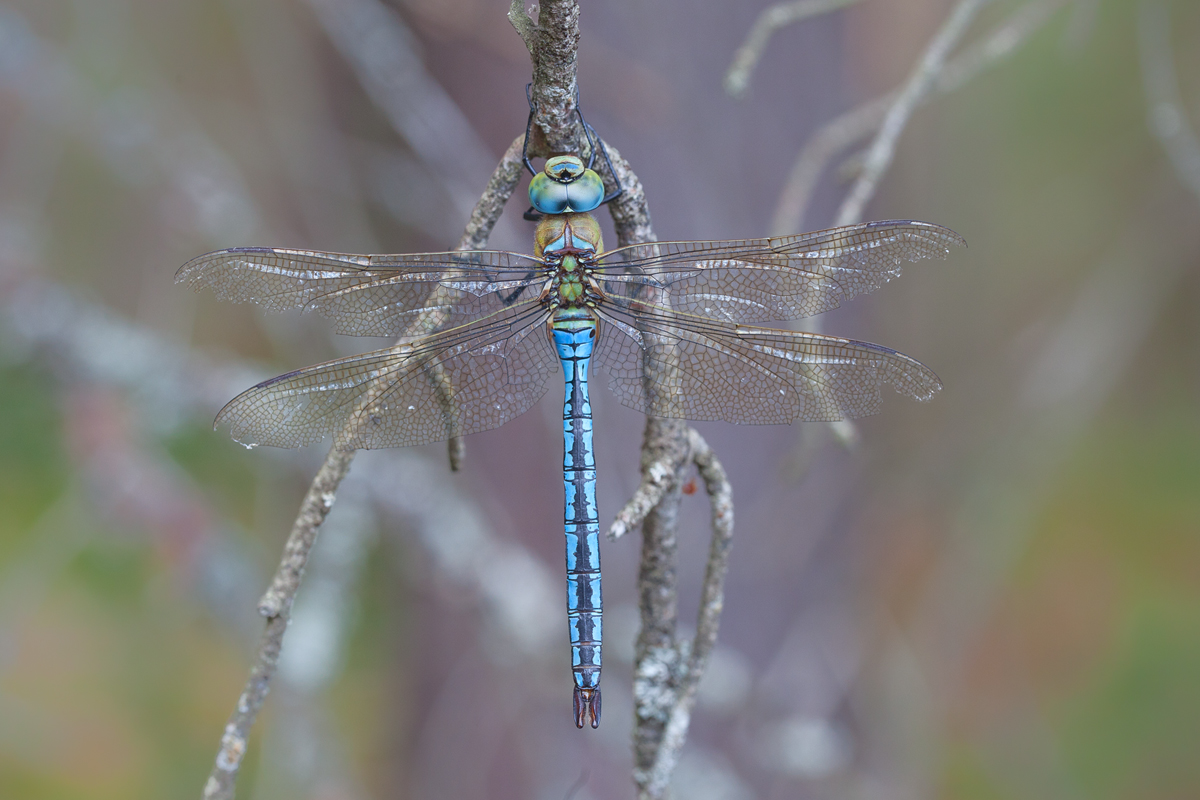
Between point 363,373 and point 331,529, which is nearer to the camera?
point 363,373

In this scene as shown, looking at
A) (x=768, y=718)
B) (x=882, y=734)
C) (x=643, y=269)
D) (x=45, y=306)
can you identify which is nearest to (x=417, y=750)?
(x=768, y=718)

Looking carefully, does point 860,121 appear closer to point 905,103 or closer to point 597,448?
point 905,103

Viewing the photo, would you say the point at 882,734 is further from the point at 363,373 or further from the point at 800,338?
the point at 363,373

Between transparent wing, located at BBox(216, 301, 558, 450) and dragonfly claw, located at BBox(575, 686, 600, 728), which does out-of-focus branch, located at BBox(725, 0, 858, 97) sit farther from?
dragonfly claw, located at BBox(575, 686, 600, 728)

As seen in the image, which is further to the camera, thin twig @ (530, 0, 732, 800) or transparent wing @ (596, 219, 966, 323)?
transparent wing @ (596, 219, 966, 323)

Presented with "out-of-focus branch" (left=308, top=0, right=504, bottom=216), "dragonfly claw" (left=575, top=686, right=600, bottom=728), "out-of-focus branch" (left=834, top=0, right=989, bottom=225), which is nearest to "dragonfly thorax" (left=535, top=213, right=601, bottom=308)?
"out-of-focus branch" (left=834, top=0, right=989, bottom=225)

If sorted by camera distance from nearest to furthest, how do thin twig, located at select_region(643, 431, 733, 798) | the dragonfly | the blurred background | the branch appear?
the branch < thin twig, located at select_region(643, 431, 733, 798) < the dragonfly < the blurred background

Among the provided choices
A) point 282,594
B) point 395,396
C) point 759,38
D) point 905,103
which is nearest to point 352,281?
point 395,396

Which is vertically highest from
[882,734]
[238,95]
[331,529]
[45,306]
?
[238,95]
